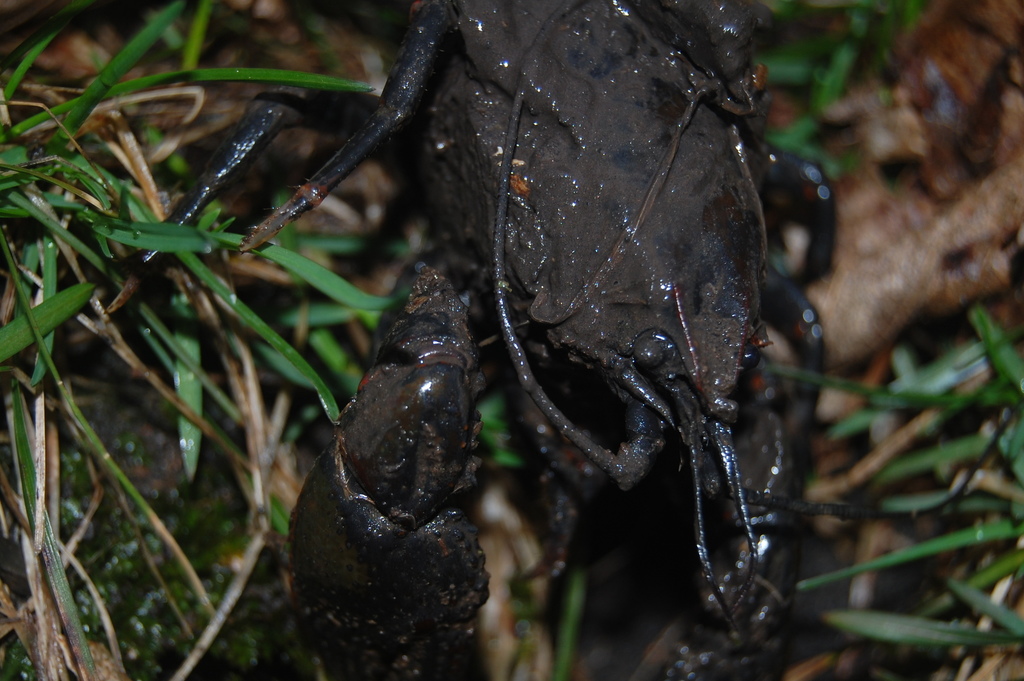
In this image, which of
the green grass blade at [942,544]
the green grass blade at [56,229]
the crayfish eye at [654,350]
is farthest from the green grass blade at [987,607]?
the green grass blade at [56,229]

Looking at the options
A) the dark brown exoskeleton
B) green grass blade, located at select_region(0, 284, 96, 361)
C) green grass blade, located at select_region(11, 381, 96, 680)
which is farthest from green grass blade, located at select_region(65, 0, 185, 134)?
green grass blade, located at select_region(11, 381, 96, 680)

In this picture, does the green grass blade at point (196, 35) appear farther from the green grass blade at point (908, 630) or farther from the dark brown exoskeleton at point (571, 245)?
the green grass blade at point (908, 630)

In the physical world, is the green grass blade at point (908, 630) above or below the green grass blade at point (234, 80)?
below

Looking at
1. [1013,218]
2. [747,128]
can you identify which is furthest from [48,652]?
[1013,218]

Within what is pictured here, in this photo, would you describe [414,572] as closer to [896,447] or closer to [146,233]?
[146,233]

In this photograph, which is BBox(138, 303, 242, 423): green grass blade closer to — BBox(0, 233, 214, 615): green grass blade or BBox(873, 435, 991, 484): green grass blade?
BBox(0, 233, 214, 615): green grass blade

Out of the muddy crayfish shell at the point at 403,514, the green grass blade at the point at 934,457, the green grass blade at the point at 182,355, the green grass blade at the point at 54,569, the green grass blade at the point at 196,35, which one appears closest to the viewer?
the muddy crayfish shell at the point at 403,514
